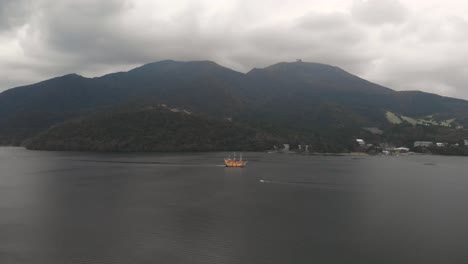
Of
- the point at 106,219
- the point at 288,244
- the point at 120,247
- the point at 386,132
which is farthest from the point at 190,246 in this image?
the point at 386,132

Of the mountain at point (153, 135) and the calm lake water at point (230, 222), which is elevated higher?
the mountain at point (153, 135)

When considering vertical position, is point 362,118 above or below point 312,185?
above

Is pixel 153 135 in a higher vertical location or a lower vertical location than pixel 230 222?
higher

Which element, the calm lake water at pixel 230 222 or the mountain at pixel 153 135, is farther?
the mountain at pixel 153 135

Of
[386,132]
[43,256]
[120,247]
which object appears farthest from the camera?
[386,132]

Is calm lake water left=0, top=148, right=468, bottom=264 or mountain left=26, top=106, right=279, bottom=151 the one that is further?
mountain left=26, top=106, right=279, bottom=151

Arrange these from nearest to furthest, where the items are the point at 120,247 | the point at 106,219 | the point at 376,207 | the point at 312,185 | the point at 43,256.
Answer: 1. the point at 43,256
2. the point at 120,247
3. the point at 106,219
4. the point at 376,207
5. the point at 312,185

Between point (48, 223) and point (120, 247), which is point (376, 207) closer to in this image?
point (120, 247)

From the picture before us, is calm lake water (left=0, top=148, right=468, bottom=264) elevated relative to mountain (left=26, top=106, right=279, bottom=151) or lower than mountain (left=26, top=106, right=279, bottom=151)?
lower
